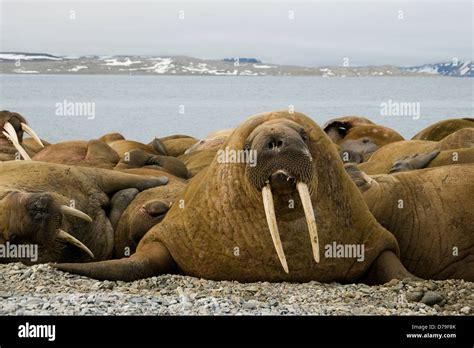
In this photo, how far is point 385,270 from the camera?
7.33 m

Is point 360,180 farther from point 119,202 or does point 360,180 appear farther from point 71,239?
point 71,239

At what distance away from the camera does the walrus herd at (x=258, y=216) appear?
696 cm

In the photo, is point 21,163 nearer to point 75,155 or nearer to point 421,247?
point 75,155

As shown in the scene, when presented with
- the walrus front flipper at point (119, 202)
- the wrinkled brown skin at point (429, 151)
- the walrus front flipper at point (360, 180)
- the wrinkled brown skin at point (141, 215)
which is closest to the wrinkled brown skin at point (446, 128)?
the wrinkled brown skin at point (429, 151)

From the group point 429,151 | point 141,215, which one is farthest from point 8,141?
point 429,151

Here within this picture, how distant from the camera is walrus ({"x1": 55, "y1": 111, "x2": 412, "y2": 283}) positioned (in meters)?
7.08

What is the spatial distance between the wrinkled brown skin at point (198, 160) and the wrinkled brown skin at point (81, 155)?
90 cm

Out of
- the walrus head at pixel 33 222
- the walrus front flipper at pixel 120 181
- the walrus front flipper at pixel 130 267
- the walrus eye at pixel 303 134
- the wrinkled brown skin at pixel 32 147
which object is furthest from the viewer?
the wrinkled brown skin at pixel 32 147

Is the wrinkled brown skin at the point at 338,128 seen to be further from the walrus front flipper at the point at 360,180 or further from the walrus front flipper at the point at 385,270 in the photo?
the walrus front flipper at the point at 385,270

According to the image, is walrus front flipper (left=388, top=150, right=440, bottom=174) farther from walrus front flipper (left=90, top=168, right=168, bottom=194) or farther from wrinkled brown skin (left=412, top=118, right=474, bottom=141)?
wrinkled brown skin (left=412, top=118, right=474, bottom=141)

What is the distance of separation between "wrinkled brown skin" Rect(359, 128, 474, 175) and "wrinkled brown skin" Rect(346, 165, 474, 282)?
1.20 m

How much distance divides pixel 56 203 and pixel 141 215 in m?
1.04

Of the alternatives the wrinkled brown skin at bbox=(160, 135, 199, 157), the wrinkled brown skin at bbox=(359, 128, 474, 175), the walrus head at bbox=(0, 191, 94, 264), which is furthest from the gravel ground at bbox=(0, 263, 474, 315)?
the wrinkled brown skin at bbox=(160, 135, 199, 157)
